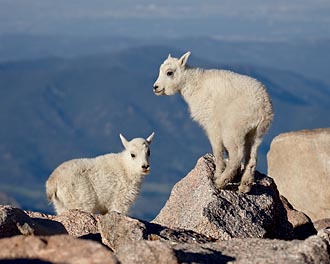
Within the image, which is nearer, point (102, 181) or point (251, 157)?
point (251, 157)

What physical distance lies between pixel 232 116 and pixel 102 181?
367 centimetres

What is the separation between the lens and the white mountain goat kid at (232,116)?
1376 cm

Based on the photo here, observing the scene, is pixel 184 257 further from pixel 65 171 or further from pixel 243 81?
pixel 65 171

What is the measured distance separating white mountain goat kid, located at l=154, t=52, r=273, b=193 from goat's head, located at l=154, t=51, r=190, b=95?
0.62m

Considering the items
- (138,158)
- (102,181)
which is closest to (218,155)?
(138,158)

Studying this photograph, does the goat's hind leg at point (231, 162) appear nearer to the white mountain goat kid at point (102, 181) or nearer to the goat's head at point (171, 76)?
the goat's head at point (171, 76)

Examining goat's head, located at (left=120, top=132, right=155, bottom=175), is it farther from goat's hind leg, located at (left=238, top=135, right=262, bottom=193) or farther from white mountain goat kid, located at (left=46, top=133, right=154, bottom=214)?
goat's hind leg, located at (left=238, top=135, right=262, bottom=193)

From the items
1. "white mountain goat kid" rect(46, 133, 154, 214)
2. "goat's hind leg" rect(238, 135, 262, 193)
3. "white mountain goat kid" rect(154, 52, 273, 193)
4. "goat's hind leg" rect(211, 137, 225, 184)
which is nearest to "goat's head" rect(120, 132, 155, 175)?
"white mountain goat kid" rect(46, 133, 154, 214)

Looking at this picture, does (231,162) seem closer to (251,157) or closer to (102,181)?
(251,157)

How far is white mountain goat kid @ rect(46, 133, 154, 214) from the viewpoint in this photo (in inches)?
621

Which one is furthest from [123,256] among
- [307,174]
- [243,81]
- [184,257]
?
[307,174]

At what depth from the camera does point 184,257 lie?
852 centimetres

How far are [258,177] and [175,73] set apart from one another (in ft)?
8.86

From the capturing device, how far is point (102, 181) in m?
Result: 16.2
